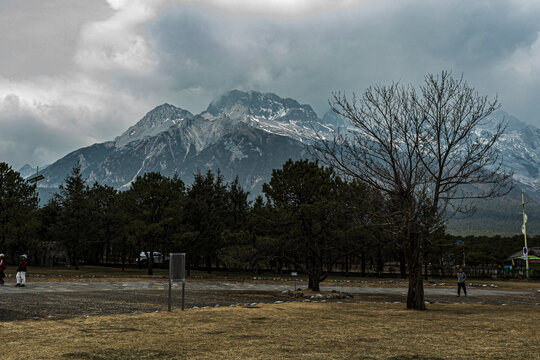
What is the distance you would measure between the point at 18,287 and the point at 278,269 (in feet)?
130


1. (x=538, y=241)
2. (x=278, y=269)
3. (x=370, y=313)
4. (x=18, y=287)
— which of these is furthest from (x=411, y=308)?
(x=538, y=241)

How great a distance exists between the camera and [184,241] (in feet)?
163

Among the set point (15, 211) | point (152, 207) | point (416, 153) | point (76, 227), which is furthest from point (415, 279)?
point (76, 227)

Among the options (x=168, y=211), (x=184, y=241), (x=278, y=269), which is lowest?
(x=278, y=269)

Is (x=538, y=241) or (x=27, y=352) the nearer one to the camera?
(x=27, y=352)

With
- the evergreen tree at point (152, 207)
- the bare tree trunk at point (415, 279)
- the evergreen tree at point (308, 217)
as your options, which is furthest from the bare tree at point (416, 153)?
the evergreen tree at point (152, 207)

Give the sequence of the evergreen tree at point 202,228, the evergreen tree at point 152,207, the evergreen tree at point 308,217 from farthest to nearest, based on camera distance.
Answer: the evergreen tree at point 202,228 → the evergreen tree at point 152,207 → the evergreen tree at point 308,217

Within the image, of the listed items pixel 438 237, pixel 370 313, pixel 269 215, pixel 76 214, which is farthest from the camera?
pixel 76 214

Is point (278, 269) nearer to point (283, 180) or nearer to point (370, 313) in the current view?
point (283, 180)

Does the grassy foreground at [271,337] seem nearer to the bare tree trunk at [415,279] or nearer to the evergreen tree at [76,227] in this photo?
the bare tree trunk at [415,279]

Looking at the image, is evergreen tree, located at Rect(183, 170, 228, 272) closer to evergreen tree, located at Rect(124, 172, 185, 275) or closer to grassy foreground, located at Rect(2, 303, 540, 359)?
evergreen tree, located at Rect(124, 172, 185, 275)

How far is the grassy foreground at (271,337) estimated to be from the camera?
8703 mm

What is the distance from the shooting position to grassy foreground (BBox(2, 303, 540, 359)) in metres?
8.70

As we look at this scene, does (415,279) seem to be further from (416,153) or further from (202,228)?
(202,228)
